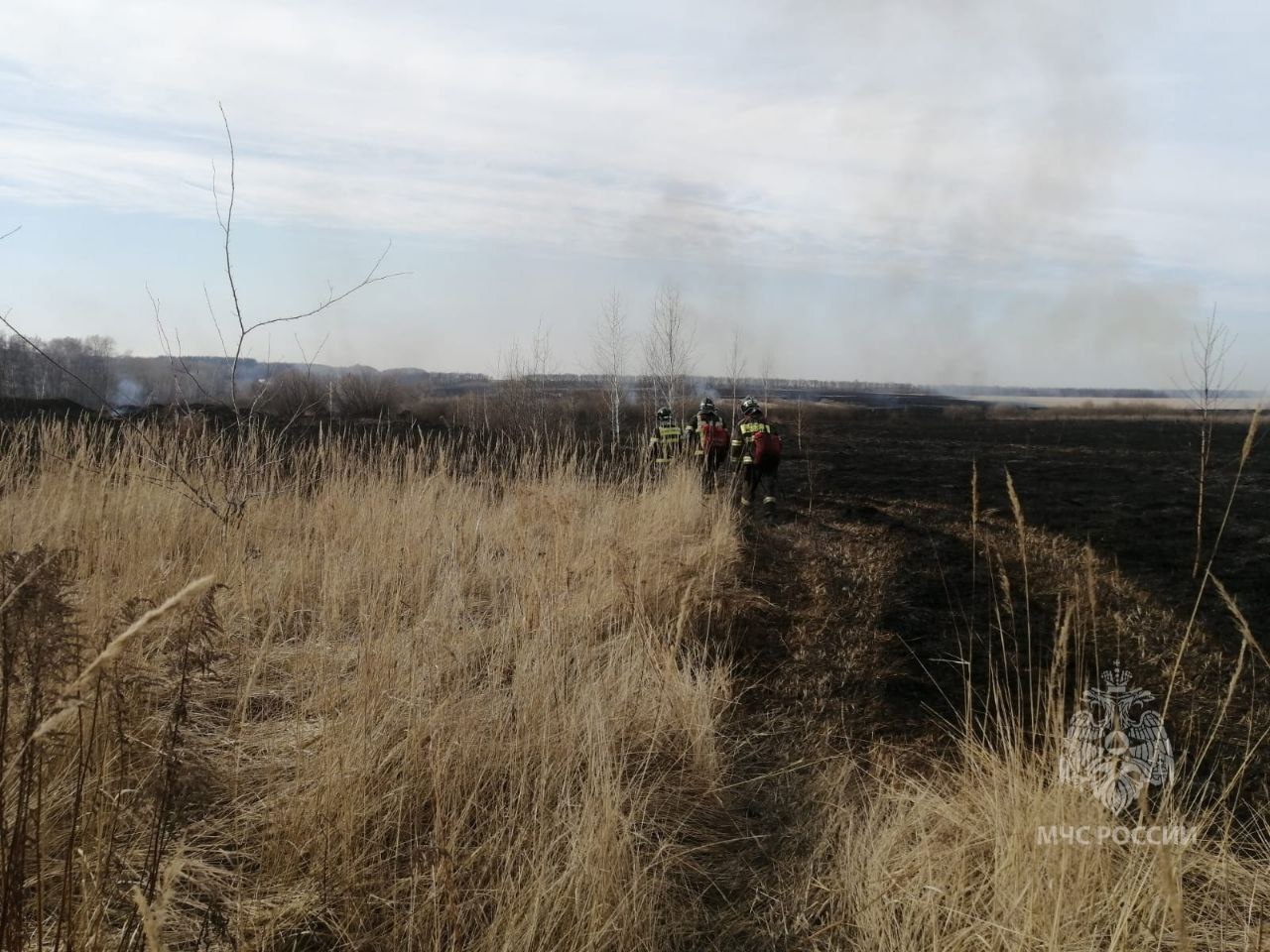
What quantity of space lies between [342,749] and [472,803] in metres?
0.49

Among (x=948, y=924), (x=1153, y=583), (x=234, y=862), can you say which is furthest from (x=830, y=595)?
(x=234, y=862)

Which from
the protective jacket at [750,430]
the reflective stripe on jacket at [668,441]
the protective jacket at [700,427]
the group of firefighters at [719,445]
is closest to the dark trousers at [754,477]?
the group of firefighters at [719,445]

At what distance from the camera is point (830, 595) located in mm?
6469

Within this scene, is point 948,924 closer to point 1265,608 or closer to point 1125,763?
point 1125,763

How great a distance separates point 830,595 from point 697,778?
3.26m

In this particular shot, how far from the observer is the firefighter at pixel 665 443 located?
10.4m

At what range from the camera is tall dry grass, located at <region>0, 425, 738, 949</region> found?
79.2 inches

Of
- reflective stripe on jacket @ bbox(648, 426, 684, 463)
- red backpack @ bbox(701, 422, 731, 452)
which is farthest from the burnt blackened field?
reflective stripe on jacket @ bbox(648, 426, 684, 463)

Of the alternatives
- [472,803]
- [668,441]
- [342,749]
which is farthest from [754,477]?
[342,749]

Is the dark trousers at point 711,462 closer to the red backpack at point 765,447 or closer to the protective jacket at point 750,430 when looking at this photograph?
the protective jacket at point 750,430

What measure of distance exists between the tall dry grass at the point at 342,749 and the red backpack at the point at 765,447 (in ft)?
14.8

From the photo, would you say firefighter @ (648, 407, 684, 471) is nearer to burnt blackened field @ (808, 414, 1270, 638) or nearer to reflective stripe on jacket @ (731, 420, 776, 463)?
reflective stripe on jacket @ (731, 420, 776, 463)

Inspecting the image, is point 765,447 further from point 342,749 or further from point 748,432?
point 342,749

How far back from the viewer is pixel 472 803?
285 cm
